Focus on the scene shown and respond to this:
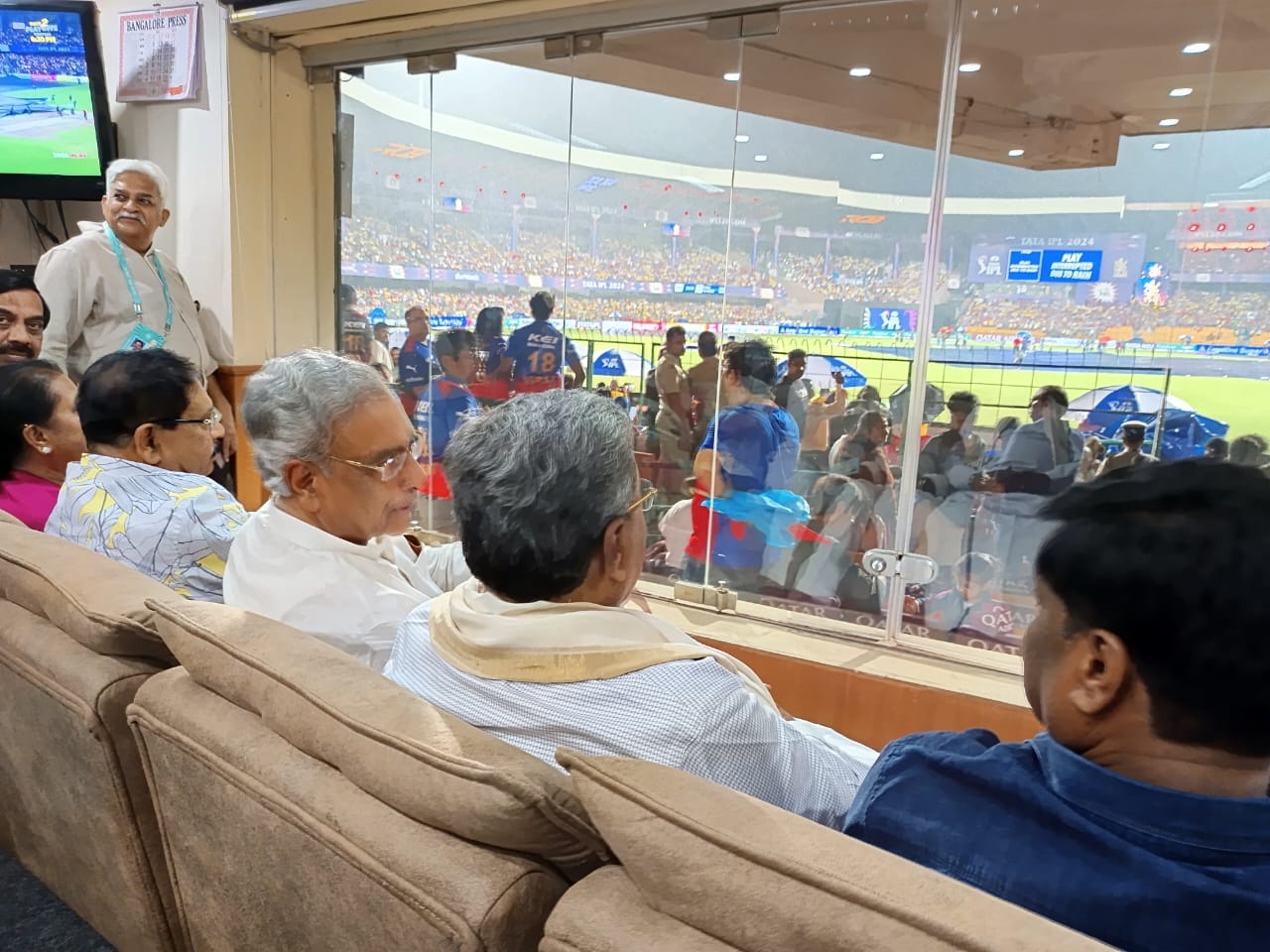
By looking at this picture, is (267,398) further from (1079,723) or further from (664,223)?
Answer: (664,223)

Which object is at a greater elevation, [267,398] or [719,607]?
[267,398]

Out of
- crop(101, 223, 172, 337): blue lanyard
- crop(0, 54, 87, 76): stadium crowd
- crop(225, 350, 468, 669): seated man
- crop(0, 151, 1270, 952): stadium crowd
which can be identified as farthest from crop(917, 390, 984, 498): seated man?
crop(0, 54, 87, 76): stadium crowd

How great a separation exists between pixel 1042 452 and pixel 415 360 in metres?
3.07

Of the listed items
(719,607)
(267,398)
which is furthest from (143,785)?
(719,607)

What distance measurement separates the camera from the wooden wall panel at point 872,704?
7.06 feet

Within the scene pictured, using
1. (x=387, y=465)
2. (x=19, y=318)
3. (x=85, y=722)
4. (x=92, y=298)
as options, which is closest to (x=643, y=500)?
(x=387, y=465)

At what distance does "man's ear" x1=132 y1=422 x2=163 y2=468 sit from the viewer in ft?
6.30

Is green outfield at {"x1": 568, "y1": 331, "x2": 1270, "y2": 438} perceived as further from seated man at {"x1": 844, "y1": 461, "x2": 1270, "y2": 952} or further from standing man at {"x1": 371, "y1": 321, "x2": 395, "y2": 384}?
seated man at {"x1": 844, "y1": 461, "x2": 1270, "y2": 952}

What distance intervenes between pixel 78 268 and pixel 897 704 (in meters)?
3.27

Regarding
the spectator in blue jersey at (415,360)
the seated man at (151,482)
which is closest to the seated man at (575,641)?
the seated man at (151,482)

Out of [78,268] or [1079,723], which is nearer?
[1079,723]

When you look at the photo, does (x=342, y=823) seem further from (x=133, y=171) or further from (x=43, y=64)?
(x=43, y=64)

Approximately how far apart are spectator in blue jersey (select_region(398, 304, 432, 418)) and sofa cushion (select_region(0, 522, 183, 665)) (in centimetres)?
304

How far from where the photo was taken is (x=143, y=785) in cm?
131
